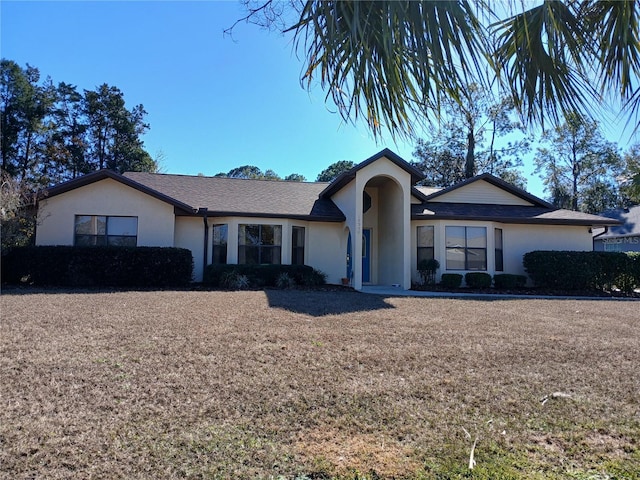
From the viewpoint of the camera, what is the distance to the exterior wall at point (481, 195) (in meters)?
17.4

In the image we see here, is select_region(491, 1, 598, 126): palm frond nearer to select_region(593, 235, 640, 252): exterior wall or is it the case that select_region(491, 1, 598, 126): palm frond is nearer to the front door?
the front door

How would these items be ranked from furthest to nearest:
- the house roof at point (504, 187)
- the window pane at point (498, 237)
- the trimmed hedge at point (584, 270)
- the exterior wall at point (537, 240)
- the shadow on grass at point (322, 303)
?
1. the house roof at point (504, 187)
2. the exterior wall at point (537, 240)
3. the window pane at point (498, 237)
4. the trimmed hedge at point (584, 270)
5. the shadow on grass at point (322, 303)

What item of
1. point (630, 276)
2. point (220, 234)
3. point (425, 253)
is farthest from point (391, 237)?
point (630, 276)

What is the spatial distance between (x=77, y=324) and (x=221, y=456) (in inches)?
205

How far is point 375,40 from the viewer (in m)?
2.19

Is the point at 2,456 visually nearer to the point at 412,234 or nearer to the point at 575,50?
the point at 575,50

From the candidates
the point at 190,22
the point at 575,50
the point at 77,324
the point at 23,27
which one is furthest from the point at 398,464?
the point at 23,27

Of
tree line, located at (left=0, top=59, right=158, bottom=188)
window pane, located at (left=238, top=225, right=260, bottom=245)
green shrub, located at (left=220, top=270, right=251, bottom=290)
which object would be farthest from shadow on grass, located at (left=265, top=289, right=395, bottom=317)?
tree line, located at (left=0, top=59, right=158, bottom=188)

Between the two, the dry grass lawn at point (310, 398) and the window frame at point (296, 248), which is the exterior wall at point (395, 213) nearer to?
the window frame at point (296, 248)

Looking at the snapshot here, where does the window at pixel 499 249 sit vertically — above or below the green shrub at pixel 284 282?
above

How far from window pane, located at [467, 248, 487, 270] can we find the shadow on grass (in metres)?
5.89

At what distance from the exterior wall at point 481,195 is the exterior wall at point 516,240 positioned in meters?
1.90

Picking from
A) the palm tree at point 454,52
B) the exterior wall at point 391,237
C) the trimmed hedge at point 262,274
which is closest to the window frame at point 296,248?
the trimmed hedge at point 262,274

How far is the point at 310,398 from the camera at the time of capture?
12.8 ft
